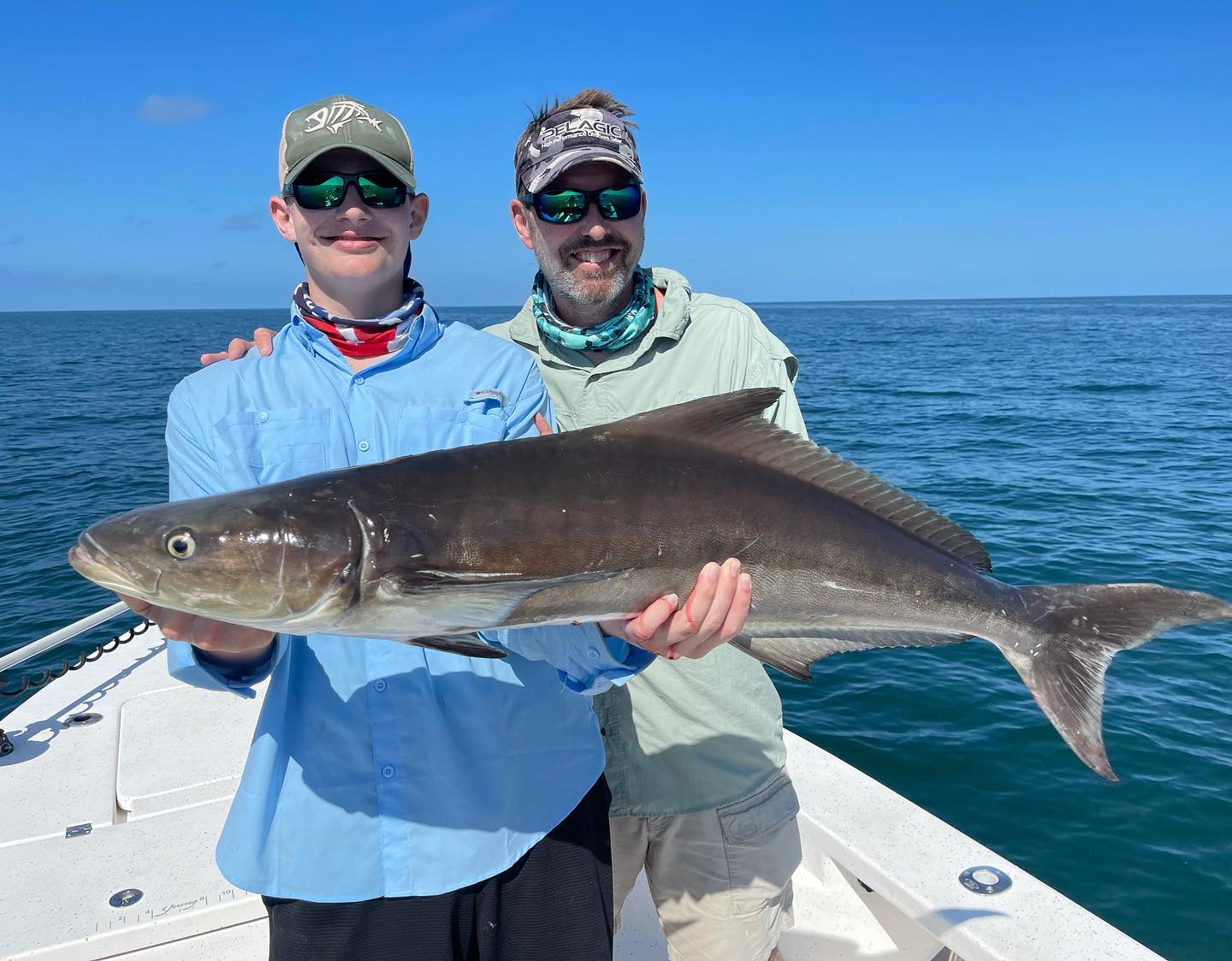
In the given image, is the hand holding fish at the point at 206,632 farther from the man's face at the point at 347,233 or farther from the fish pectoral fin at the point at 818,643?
the fish pectoral fin at the point at 818,643

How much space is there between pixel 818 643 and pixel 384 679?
1516 mm

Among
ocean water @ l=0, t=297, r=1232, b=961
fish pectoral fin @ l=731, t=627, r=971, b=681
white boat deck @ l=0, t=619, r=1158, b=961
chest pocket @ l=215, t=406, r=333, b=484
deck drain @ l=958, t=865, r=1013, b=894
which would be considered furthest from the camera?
ocean water @ l=0, t=297, r=1232, b=961

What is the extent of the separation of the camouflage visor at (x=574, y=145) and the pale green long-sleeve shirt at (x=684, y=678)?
629 millimetres

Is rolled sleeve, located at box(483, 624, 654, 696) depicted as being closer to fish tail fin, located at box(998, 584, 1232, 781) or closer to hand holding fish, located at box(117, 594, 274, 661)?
hand holding fish, located at box(117, 594, 274, 661)

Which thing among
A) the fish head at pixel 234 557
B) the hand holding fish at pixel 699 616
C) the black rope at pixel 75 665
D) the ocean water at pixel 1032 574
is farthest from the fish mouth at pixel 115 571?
the ocean water at pixel 1032 574

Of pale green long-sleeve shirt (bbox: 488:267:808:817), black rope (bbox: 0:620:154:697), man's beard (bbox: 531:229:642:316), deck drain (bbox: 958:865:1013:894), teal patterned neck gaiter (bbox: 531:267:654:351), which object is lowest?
black rope (bbox: 0:620:154:697)

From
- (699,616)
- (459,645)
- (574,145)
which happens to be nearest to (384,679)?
(459,645)

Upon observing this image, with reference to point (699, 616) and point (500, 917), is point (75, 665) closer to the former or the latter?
point (500, 917)

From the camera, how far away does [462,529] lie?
8.24ft

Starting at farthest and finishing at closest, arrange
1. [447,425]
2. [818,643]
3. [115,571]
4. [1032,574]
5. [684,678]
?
1. [1032,574]
2. [684,678]
3. [818,643]
4. [447,425]
5. [115,571]

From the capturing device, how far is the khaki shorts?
367 centimetres

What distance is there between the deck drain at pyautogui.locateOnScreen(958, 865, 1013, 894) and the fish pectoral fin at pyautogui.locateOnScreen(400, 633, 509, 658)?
10.4 ft

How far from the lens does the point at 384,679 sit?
8.60 ft

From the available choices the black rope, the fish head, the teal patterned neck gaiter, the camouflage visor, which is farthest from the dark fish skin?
the black rope
